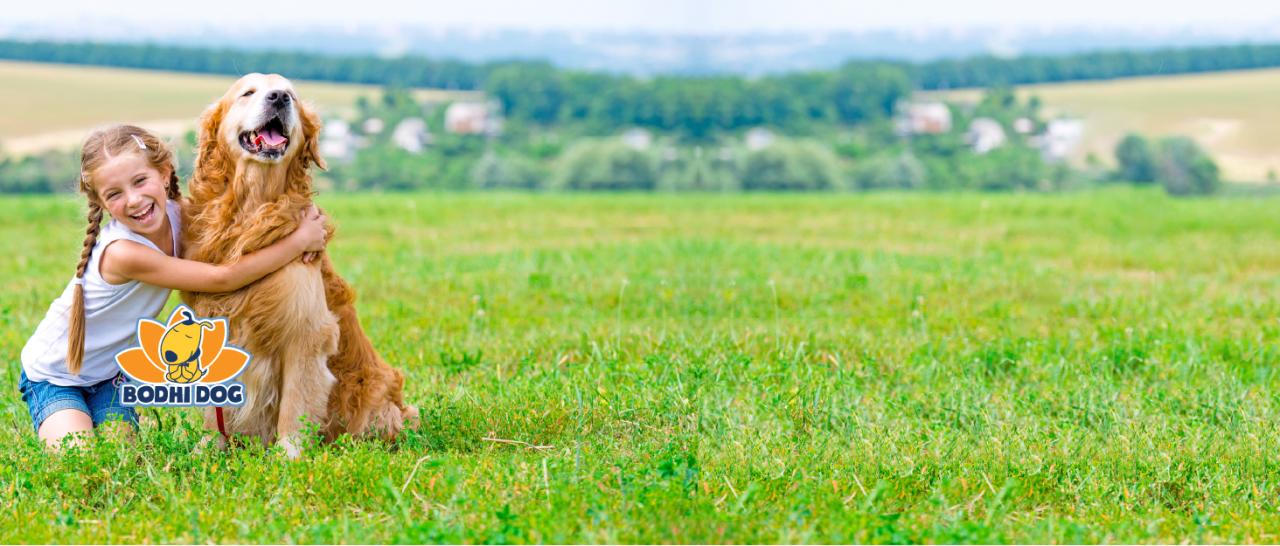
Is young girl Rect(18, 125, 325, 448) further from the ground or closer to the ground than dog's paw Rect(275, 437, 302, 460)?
further from the ground

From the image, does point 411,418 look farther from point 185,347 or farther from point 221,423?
point 185,347

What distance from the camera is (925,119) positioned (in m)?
22.9

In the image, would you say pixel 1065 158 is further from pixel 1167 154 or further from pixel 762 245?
pixel 762 245

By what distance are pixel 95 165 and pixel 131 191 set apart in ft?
0.64

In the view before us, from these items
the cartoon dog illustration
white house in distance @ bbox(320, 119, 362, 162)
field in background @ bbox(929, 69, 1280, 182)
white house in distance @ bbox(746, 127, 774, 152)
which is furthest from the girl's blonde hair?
field in background @ bbox(929, 69, 1280, 182)

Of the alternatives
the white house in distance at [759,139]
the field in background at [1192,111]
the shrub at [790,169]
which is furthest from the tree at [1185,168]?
the white house in distance at [759,139]

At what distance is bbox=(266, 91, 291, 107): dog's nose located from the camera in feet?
14.4

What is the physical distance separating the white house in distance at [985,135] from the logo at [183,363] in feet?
63.9

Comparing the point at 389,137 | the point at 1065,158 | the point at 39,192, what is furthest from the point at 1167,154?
the point at 39,192

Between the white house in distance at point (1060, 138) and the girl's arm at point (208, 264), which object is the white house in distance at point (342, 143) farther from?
the girl's arm at point (208, 264)

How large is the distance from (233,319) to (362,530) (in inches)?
44.7

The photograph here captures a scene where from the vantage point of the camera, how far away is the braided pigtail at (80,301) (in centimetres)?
484

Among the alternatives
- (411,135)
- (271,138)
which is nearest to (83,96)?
(411,135)

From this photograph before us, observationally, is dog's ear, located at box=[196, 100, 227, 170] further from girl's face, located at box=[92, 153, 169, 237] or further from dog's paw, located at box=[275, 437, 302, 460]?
dog's paw, located at box=[275, 437, 302, 460]
